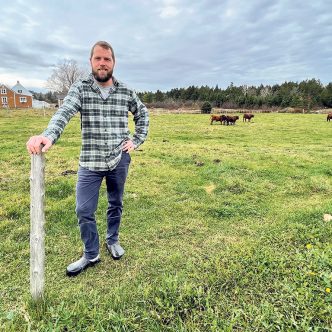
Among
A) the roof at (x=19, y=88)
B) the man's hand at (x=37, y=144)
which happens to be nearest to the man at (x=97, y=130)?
the man's hand at (x=37, y=144)

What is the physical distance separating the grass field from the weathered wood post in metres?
0.24

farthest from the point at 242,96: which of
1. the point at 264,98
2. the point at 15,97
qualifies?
the point at 15,97

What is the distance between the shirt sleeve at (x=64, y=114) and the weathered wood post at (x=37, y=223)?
27cm

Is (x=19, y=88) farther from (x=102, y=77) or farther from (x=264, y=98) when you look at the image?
(x=102, y=77)

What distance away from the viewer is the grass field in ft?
9.00

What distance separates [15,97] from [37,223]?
250 ft

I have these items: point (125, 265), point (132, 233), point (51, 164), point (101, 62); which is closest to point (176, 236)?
point (132, 233)

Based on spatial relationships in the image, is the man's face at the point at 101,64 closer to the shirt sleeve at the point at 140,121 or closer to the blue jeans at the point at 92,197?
the shirt sleeve at the point at 140,121

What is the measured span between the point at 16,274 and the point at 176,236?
2.28 m

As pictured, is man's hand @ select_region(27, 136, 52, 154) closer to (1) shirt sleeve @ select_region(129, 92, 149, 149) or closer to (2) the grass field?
(1) shirt sleeve @ select_region(129, 92, 149, 149)

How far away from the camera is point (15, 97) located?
68062 millimetres

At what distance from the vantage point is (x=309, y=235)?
4.30 meters

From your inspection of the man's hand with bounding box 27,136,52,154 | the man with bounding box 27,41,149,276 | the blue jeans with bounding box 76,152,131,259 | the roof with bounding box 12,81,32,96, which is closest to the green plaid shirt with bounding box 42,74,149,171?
the man with bounding box 27,41,149,276

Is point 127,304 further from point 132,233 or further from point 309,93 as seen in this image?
point 309,93
